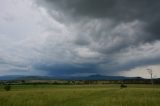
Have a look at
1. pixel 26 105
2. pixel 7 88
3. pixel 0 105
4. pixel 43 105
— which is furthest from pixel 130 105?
pixel 7 88

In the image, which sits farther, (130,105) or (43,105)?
(43,105)

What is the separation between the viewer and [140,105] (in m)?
28.7

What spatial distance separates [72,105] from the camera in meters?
31.8

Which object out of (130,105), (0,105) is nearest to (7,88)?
(0,105)

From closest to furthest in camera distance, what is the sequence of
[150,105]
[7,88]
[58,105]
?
1. [150,105]
2. [58,105]
3. [7,88]

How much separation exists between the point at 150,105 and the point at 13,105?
16318 millimetres

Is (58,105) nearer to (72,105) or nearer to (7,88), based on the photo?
(72,105)

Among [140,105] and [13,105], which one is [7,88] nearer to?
[13,105]

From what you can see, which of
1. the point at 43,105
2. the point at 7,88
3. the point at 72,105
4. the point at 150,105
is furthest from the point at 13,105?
the point at 7,88

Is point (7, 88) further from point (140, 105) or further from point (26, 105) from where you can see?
point (140, 105)

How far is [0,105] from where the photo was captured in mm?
32000

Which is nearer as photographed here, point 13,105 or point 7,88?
point 13,105

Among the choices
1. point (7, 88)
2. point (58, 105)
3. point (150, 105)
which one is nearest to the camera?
point (150, 105)

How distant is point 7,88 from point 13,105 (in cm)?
7299
